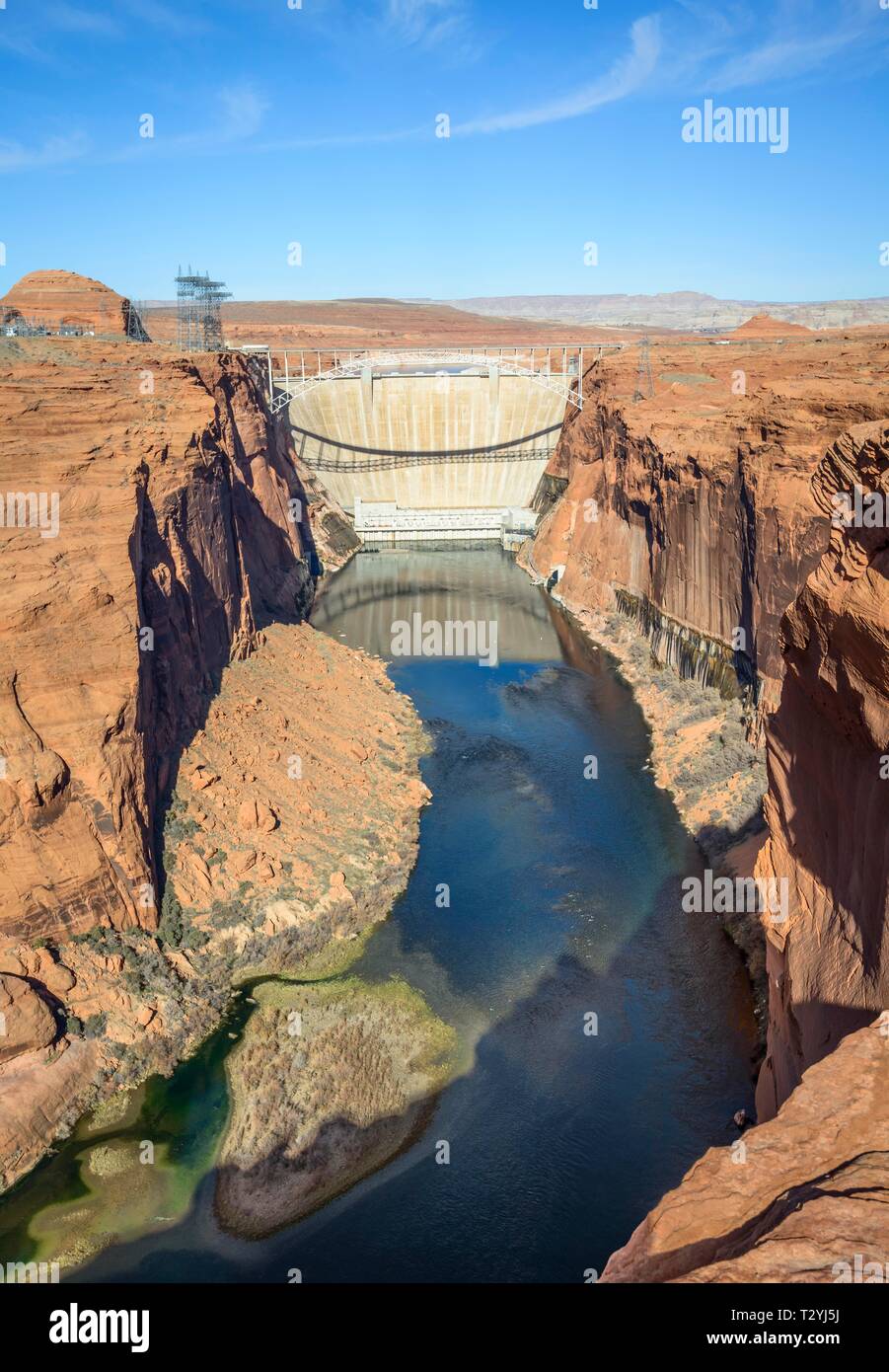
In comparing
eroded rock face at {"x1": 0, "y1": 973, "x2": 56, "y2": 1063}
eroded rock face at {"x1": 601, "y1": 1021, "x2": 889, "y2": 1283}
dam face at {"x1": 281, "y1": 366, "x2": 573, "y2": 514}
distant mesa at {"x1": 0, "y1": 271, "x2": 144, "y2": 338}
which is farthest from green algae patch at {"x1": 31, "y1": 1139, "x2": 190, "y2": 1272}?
dam face at {"x1": 281, "y1": 366, "x2": 573, "y2": 514}

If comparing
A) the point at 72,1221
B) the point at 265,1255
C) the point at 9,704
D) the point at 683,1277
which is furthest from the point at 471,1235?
the point at 9,704

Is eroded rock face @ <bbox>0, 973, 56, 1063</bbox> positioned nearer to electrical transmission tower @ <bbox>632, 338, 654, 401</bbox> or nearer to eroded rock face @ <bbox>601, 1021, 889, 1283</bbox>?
eroded rock face @ <bbox>601, 1021, 889, 1283</bbox>

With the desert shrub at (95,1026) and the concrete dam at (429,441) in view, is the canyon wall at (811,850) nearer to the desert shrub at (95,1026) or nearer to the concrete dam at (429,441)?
the desert shrub at (95,1026)

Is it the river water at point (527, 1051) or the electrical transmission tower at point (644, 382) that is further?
the electrical transmission tower at point (644, 382)

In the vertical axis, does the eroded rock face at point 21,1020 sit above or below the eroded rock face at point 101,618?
below

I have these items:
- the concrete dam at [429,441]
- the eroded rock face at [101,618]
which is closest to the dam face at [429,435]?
the concrete dam at [429,441]

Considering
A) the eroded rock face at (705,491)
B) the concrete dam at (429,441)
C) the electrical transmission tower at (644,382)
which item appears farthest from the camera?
the concrete dam at (429,441)
